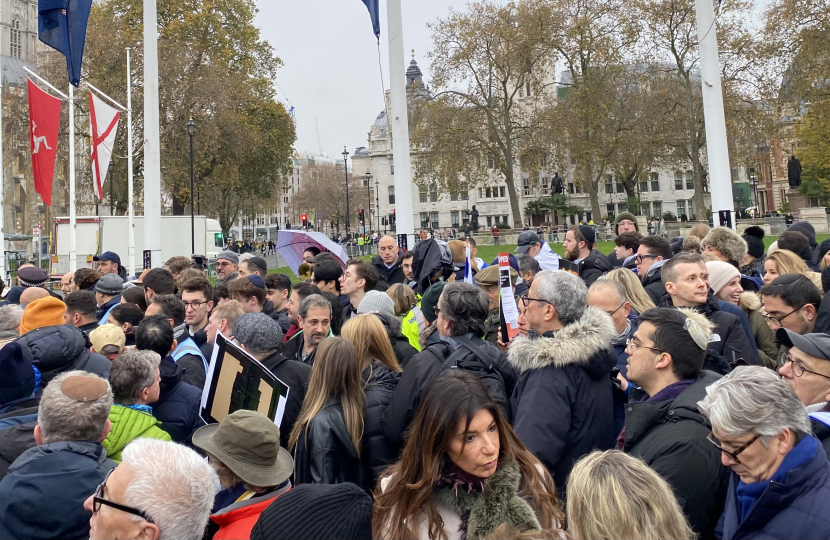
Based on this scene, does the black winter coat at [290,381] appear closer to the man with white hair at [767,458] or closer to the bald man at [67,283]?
the man with white hair at [767,458]

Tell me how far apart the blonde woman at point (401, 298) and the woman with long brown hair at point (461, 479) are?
3.53 metres

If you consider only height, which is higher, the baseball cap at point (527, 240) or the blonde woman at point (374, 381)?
the baseball cap at point (527, 240)

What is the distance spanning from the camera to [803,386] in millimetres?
3312

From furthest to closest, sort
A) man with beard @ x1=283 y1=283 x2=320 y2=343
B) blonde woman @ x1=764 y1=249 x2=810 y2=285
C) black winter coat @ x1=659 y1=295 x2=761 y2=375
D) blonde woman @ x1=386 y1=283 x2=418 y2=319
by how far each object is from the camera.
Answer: man with beard @ x1=283 y1=283 x2=320 y2=343 → blonde woman @ x1=386 y1=283 x2=418 y2=319 → blonde woman @ x1=764 y1=249 x2=810 y2=285 → black winter coat @ x1=659 y1=295 x2=761 y2=375

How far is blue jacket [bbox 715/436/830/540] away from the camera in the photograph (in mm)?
2447

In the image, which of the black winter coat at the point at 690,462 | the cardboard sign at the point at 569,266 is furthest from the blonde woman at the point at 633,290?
the cardboard sign at the point at 569,266

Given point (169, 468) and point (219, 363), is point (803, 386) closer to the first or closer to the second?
point (169, 468)

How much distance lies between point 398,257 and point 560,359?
6.64 m

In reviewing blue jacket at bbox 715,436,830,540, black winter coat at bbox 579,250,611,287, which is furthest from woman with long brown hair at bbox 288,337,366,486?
black winter coat at bbox 579,250,611,287

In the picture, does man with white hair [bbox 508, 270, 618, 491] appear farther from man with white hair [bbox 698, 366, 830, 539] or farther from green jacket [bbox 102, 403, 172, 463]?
green jacket [bbox 102, 403, 172, 463]

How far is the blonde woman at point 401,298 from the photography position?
21.0ft

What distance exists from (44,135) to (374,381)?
15226mm

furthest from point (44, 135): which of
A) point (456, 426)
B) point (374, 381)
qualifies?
point (456, 426)

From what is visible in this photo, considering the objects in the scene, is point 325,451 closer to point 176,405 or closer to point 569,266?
point 176,405
